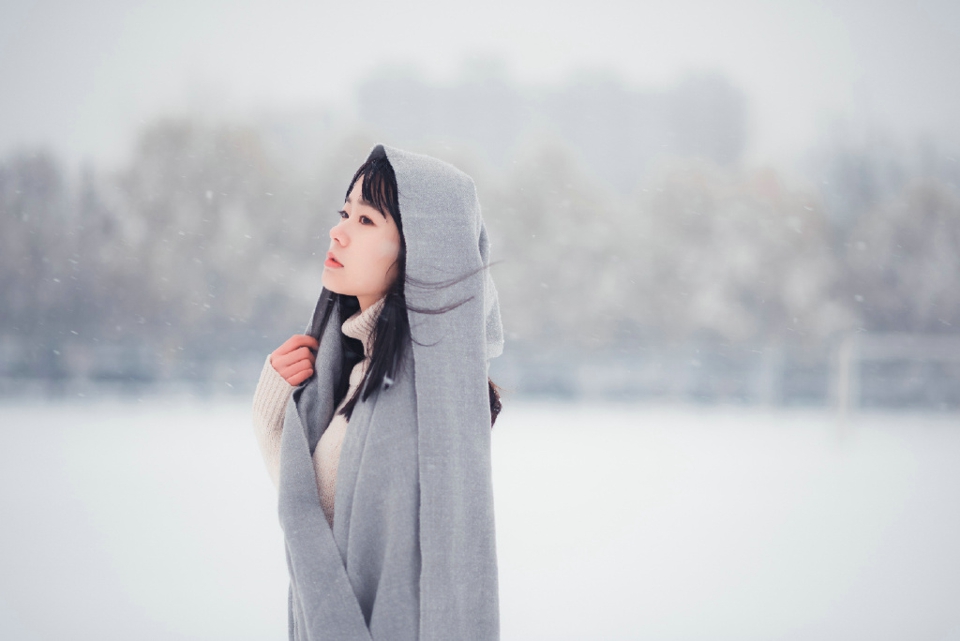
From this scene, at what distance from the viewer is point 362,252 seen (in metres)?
0.82

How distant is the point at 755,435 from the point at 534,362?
2.90 metres

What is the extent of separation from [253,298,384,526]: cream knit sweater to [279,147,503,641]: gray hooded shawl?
5cm

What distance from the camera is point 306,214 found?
8562mm

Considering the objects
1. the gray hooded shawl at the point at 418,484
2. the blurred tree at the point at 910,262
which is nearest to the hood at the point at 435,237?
the gray hooded shawl at the point at 418,484

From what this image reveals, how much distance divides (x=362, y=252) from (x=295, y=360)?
18cm

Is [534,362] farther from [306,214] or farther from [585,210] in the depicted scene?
[306,214]

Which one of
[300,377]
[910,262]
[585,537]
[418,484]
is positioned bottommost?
[585,537]

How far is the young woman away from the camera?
0.74 meters

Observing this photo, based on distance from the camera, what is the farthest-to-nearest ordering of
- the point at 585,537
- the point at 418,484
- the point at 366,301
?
the point at 585,537, the point at 366,301, the point at 418,484

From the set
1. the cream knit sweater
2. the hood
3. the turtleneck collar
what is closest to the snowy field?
the cream knit sweater

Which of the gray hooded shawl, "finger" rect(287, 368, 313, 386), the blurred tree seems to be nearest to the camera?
the gray hooded shawl

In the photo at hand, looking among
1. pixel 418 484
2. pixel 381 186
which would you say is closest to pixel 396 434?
pixel 418 484

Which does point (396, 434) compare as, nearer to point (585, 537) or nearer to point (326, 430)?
point (326, 430)

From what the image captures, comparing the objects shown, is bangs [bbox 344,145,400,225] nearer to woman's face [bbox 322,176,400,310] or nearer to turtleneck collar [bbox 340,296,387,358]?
woman's face [bbox 322,176,400,310]
